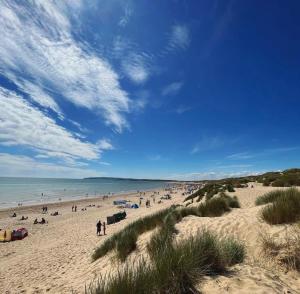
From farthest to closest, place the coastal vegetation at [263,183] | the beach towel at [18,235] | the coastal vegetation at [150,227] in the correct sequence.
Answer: the coastal vegetation at [263,183], the beach towel at [18,235], the coastal vegetation at [150,227]

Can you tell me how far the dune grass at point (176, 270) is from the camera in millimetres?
3363

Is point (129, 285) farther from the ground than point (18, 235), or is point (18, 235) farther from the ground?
point (129, 285)

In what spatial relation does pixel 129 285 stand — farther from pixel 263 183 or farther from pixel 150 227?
pixel 263 183

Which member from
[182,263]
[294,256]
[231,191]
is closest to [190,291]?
[182,263]

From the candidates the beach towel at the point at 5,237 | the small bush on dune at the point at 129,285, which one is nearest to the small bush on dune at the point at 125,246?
the small bush on dune at the point at 129,285

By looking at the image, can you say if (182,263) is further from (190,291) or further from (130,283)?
(130,283)

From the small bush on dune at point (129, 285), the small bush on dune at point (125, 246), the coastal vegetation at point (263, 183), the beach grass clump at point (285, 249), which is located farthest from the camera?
the coastal vegetation at point (263, 183)

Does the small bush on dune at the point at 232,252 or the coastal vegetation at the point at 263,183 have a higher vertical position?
the coastal vegetation at the point at 263,183

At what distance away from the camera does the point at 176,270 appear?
12.2 ft

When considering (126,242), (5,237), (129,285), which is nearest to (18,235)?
(5,237)

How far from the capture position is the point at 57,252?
13289mm

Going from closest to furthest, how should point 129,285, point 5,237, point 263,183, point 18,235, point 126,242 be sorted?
point 129,285 < point 126,242 < point 5,237 < point 18,235 < point 263,183

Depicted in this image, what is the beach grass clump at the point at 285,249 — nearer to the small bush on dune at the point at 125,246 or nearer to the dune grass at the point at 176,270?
the dune grass at the point at 176,270

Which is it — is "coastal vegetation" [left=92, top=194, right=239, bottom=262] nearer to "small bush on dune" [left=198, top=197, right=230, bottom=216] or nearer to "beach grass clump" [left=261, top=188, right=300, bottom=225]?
"small bush on dune" [left=198, top=197, right=230, bottom=216]
